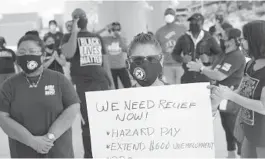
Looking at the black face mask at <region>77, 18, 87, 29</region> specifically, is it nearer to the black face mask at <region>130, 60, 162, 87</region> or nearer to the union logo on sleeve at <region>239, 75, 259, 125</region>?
the union logo on sleeve at <region>239, 75, 259, 125</region>

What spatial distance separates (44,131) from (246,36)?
4.38 ft

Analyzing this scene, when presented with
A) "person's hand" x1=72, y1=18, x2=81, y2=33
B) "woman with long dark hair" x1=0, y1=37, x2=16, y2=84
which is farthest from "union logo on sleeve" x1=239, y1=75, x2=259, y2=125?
"woman with long dark hair" x1=0, y1=37, x2=16, y2=84

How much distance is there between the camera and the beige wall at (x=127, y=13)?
339 inches

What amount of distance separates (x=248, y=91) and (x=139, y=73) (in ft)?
3.11

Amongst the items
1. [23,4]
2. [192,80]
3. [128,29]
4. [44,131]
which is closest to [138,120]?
[44,131]

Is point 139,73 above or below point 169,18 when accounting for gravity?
below

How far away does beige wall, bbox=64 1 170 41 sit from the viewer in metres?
8.62

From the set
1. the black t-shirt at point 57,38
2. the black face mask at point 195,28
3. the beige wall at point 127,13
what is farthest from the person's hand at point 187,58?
the beige wall at point 127,13

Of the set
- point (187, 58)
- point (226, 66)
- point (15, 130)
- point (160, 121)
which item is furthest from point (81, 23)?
point (160, 121)

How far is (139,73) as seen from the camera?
5.39 feet

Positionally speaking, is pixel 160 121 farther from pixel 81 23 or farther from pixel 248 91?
pixel 81 23

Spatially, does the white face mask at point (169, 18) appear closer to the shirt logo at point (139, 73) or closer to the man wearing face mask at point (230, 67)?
the man wearing face mask at point (230, 67)

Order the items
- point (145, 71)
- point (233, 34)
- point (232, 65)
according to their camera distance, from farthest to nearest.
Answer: point (233, 34) → point (232, 65) → point (145, 71)

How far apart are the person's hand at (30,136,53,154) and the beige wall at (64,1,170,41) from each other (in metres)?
6.16
